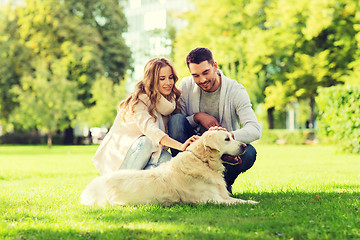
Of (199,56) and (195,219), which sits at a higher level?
(199,56)

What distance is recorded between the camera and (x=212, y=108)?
6441mm

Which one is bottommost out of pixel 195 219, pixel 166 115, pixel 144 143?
pixel 195 219

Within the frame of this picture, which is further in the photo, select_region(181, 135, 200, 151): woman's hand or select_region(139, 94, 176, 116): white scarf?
select_region(139, 94, 176, 116): white scarf

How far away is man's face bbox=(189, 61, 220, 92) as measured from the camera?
5.74 m

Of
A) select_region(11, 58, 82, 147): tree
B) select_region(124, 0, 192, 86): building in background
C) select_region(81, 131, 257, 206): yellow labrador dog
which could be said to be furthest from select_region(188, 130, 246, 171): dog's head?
select_region(11, 58, 82, 147): tree

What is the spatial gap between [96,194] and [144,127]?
115 centimetres

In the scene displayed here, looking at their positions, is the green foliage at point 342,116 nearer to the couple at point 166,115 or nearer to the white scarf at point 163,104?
the couple at point 166,115

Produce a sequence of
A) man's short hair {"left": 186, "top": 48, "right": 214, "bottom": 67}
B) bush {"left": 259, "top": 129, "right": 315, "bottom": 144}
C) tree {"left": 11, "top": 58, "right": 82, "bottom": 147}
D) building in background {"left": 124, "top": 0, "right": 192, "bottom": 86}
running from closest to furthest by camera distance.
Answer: man's short hair {"left": 186, "top": 48, "right": 214, "bottom": 67} < tree {"left": 11, "top": 58, "right": 82, "bottom": 147} < bush {"left": 259, "top": 129, "right": 315, "bottom": 144} < building in background {"left": 124, "top": 0, "right": 192, "bottom": 86}

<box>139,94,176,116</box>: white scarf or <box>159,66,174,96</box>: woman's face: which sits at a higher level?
<box>159,66,174,96</box>: woman's face

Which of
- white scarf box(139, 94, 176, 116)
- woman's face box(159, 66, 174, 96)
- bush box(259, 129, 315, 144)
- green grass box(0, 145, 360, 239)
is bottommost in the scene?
bush box(259, 129, 315, 144)

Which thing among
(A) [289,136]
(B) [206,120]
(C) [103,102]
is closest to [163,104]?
(B) [206,120]

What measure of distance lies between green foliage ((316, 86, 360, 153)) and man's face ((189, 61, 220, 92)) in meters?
10.7

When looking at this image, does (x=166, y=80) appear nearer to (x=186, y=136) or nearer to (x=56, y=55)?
(x=186, y=136)

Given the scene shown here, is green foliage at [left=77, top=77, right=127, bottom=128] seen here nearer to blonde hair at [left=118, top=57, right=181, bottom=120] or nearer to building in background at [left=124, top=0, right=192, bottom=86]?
building in background at [left=124, top=0, right=192, bottom=86]
